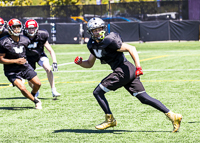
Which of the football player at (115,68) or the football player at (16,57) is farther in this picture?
the football player at (16,57)

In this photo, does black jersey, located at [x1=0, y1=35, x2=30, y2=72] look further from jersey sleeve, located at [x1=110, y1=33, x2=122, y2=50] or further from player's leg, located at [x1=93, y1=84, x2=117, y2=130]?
jersey sleeve, located at [x1=110, y1=33, x2=122, y2=50]

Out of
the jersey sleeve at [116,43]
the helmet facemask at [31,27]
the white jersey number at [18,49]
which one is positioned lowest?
the white jersey number at [18,49]

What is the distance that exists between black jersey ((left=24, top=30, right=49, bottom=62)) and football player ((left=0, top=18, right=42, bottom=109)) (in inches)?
39.1

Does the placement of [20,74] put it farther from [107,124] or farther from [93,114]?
[107,124]

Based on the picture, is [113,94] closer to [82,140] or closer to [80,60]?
[80,60]

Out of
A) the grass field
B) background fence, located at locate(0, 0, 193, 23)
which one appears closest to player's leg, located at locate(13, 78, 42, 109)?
the grass field

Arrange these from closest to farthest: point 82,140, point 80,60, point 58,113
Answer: point 82,140, point 80,60, point 58,113

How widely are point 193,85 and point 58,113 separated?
14.6 feet

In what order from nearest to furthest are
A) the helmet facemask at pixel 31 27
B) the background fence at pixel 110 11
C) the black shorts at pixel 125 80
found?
the black shorts at pixel 125 80 → the helmet facemask at pixel 31 27 → the background fence at pixel 110 11

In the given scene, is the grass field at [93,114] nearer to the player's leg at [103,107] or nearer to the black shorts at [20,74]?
the player's leg at [103,107]

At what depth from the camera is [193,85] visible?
10.6 meters

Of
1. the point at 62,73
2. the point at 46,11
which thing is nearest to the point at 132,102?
the point at 62,73

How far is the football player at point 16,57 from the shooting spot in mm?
7859

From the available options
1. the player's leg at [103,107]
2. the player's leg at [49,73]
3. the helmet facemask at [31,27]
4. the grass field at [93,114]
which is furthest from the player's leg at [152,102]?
the helmet facemask at [31,27]
